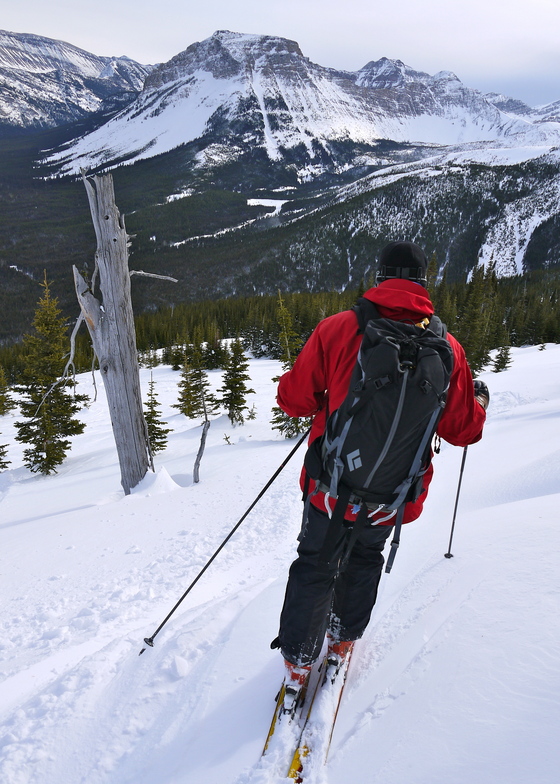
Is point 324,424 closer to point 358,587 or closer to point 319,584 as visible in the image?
point 319,584

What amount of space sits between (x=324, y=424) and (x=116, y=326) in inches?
Answer: 191

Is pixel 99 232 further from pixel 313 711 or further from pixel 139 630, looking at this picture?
pixel 313 711

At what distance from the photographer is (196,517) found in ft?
18.0

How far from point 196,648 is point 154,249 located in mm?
143332

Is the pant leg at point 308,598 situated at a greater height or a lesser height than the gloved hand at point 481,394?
lesser

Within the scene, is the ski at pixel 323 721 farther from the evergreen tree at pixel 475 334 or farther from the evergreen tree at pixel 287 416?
the evergreen tree at pixel 475 334

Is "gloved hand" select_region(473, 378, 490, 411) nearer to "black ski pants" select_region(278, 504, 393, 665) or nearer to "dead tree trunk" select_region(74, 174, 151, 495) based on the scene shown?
"black ski pants" select_region(278, 504, 393, 665)

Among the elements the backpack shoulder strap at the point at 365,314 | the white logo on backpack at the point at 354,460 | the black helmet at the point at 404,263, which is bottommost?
the white logo on backpack at the point at 354,460

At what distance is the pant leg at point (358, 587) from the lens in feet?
7.29

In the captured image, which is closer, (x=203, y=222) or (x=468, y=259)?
(x=468, y=259)

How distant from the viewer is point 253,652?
264 centimetres

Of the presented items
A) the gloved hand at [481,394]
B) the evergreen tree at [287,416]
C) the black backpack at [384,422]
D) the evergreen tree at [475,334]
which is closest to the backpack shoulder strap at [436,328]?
the black backpack at [384,422]

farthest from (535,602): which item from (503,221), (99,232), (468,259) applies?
(503,221)

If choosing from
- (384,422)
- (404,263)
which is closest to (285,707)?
(384,422)
